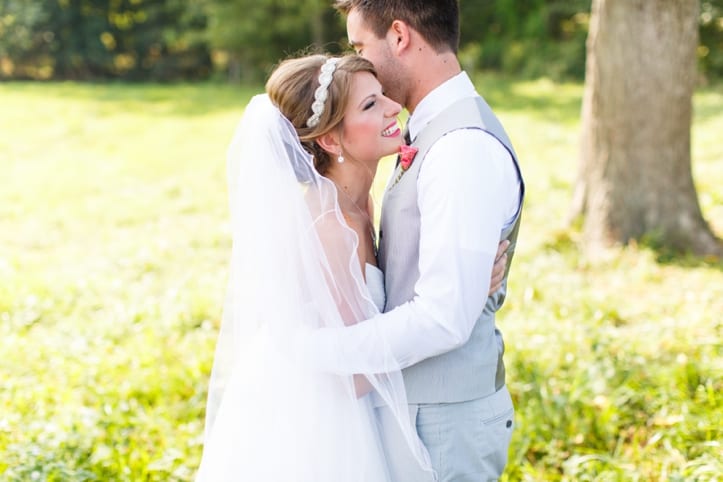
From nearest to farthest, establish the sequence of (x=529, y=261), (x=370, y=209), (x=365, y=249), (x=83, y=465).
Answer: (x=365, y=249), (x=370, y=209), (x=83, y=465), (x=529, y=261)

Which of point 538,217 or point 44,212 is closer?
point 538,217

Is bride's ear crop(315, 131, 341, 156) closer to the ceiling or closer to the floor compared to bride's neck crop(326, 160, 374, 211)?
closer to the ceiling

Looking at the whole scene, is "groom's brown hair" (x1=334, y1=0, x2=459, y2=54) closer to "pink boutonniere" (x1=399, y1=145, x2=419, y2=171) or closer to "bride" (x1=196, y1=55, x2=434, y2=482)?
"bride" (x1=196, y1=55, x2=434, y2=482)

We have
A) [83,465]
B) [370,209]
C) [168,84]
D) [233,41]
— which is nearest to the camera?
[370,209]

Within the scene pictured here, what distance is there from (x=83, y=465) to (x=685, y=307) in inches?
146

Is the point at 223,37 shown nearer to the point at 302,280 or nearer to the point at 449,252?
the point at 302,280

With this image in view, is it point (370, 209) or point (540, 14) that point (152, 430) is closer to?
point (370, 209)

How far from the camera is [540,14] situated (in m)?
21.0

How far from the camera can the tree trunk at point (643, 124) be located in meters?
5.78

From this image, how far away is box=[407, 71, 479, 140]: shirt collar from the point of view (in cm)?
230

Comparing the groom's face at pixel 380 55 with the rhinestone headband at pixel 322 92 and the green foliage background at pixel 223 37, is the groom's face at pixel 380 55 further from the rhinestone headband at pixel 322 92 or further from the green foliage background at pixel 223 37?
the green foliage background at pixel 223 37

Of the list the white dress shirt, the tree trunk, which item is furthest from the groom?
the tree trunk

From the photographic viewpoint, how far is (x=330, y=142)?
2.36m

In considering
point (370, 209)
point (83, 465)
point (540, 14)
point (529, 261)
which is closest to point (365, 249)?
point (370, 209)
